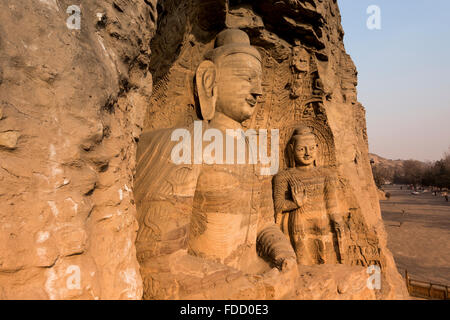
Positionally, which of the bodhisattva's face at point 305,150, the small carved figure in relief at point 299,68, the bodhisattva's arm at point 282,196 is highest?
the small carved figure in relief at point 299,68

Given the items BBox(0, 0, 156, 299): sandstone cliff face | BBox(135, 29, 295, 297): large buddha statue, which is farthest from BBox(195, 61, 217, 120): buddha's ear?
BBox(0, 0, 156, 299): sandstone cliff face

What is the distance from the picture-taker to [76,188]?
→ 1.24 meters

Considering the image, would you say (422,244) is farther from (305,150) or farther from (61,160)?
(61,160)

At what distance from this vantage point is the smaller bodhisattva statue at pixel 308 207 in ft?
13.8

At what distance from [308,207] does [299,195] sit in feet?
0.91

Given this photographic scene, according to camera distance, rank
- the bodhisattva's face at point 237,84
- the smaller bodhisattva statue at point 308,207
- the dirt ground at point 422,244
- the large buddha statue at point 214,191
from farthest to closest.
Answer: the dirt ground at point 422,244 < the smaller bodhisattva statue at point 308,207 < the bodhisattva's face at point 237,84 < the large buddha statue at point 214,191

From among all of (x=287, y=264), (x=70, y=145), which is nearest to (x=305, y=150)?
(x=287, y=264)

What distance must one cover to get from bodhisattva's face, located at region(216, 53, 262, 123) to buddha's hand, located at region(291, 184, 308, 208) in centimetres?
187

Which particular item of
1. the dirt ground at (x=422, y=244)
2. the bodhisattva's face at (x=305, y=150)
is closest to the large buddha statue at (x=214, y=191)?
the bodhisattva's face at (x=305, y=150)

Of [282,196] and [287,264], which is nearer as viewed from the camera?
[287,264]

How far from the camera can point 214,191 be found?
235 centimetres

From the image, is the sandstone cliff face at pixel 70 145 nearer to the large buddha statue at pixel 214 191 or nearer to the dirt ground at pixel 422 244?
the large buddha statue at pixel 214 191

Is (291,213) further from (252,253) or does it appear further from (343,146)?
(252,253)

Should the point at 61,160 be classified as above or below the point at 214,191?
above
